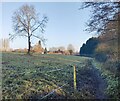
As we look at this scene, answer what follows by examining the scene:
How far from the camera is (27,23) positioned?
17.0 ft

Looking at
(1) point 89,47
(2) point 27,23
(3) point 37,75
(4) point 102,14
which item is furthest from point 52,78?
(4) point 102,14

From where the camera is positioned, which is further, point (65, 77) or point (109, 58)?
point (109, 58)

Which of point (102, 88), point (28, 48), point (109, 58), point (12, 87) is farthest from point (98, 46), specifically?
point (12, 87)

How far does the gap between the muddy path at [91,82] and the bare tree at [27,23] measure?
1.23m

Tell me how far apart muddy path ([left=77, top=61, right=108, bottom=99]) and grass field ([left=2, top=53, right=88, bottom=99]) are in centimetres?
18

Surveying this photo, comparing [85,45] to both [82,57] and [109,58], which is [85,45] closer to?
[82,57]

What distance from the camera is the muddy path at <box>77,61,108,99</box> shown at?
5270 millimetres

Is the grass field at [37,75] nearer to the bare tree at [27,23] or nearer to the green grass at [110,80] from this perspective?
the bare tree at [27,23]

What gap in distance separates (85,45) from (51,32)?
77cm

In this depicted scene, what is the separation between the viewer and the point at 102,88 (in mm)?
5496

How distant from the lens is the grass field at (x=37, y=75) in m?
4.83

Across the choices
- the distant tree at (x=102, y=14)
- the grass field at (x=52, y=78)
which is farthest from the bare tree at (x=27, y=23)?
the distant tree at (x=102, y=14)

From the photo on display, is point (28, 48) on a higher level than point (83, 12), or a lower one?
lower

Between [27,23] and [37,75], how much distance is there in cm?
109
